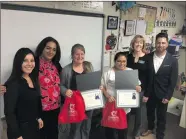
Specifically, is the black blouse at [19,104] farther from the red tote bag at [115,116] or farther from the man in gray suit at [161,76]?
the man in gray suit at [161,76]

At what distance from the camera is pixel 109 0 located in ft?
7.27

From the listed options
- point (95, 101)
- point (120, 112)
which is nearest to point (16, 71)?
point (95, 101)

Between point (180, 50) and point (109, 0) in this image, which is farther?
point (180, 50)

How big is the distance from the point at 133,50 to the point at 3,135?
1381mm

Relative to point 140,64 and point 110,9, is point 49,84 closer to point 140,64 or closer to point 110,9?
point 140,64

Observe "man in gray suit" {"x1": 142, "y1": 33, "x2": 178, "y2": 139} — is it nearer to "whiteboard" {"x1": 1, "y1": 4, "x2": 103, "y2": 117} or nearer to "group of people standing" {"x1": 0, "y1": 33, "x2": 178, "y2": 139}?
"group of people standing" {"x1": 0, "y1": 33, "x2": 178, "y2": 139}

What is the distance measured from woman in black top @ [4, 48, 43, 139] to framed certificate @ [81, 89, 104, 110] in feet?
1.34

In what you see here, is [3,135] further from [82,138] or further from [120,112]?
[120,112]

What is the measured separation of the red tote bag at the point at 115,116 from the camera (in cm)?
178

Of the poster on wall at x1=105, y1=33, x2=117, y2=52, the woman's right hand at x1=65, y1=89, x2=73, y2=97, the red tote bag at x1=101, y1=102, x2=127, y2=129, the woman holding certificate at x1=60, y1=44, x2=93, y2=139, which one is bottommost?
the red tote bag at x1=101, y1=102, x2=127, y2=129

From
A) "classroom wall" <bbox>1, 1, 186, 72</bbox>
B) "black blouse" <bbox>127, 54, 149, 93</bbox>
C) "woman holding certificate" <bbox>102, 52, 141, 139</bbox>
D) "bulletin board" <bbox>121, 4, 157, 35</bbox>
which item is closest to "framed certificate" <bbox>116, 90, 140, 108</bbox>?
"woman holding certificate" <bbox>102, 52, 141, 139</bbox>

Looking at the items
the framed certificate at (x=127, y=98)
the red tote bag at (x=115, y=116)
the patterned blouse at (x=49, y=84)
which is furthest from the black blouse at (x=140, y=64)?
the patterned blouse at (x=49, y=84)

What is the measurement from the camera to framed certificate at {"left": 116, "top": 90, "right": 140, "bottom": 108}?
1.75 meters

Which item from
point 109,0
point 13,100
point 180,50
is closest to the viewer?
point 13,100
